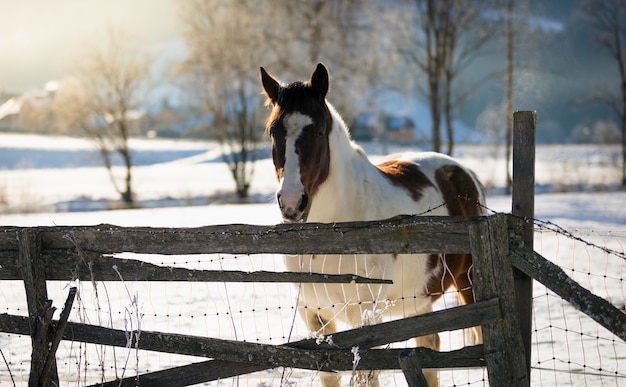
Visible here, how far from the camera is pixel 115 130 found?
88.4ft

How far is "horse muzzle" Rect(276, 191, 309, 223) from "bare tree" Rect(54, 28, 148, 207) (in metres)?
23.6

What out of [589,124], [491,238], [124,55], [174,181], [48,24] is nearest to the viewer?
[491,238]

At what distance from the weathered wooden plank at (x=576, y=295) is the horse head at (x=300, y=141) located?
4.44ft

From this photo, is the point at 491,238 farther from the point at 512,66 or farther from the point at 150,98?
the point at 150,98

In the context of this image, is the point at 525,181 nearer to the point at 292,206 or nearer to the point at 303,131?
the point at 292,206

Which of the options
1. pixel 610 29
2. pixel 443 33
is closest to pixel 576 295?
pixel 443 33

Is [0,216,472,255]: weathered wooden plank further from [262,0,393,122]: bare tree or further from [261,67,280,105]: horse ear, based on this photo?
[262,0,393,122]: bare tree

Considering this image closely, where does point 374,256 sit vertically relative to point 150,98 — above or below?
below

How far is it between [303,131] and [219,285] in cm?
516

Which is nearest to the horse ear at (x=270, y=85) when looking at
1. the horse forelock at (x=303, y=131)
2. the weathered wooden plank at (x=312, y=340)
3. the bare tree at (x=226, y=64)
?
the horse forelock at (x=303, y=131)

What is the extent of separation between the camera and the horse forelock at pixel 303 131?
12.0 feet

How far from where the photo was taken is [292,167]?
353cm

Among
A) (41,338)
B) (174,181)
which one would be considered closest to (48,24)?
(174,181)

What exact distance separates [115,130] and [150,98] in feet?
8.08
